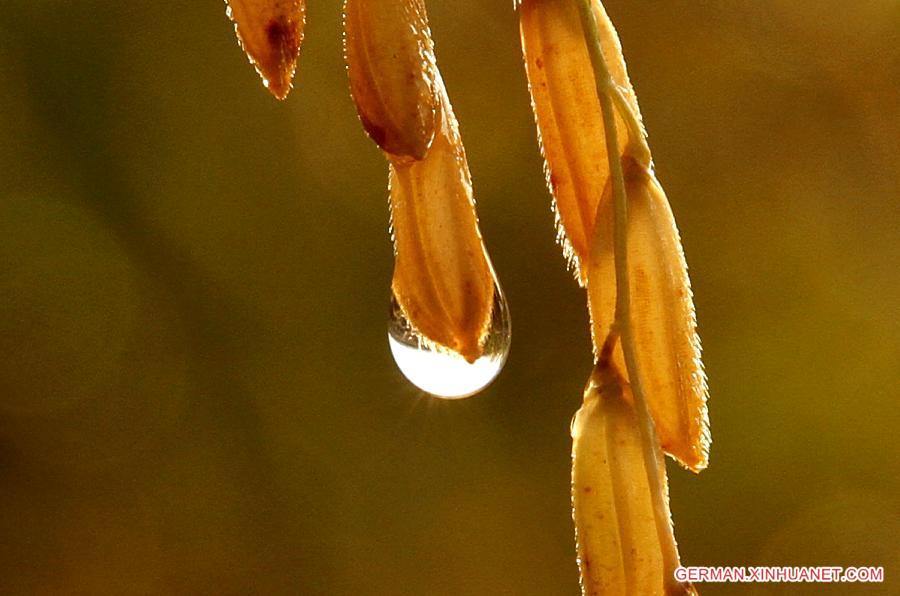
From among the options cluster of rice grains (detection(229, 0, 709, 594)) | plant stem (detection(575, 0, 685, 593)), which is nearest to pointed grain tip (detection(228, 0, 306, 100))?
cluster of rice grains (detection(229, 0, 709, 594))

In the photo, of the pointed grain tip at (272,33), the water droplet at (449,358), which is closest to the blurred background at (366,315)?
the water droplet at (449,358)

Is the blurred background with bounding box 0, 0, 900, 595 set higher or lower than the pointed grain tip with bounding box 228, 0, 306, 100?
lower

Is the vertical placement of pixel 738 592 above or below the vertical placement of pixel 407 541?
below

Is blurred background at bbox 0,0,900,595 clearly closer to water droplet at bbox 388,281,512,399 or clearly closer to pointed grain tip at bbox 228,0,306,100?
water droplet at bbox 388,281,512,399

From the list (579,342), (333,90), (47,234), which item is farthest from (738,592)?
(47,234)

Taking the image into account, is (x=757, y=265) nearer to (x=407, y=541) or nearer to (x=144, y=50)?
(x=407, y=541)

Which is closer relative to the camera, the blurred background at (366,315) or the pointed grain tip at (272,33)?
the pointed grain tip at (272,33)

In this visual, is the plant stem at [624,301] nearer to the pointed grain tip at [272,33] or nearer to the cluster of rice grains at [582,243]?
the cluster of rice grains at [582,243]

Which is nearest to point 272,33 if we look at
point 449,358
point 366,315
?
point 449,358
